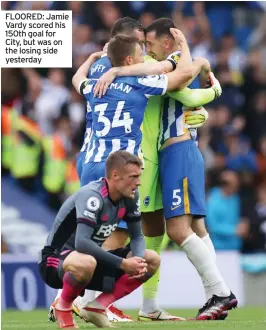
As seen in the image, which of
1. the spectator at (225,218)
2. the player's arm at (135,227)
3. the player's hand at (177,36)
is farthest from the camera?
the spectator at (225,218)

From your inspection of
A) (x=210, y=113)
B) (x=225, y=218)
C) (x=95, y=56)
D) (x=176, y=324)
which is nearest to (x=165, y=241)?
(x=225, y=218)

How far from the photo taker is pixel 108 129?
7961mm

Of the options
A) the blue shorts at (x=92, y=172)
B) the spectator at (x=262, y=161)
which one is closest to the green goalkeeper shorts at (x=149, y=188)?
the blue shorts at (x=92, y=172)

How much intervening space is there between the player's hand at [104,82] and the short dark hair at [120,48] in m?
0.08

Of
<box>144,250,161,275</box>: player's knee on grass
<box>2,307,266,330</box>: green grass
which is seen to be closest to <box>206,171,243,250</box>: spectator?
<box>2,307,266,330</box>: green grass

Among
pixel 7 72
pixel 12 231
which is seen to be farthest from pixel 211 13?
pixel 12 231

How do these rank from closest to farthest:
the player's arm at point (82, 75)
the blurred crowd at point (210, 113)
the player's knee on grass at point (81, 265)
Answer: the player's knee on grass at point (81, 265) → the player's arm at point (82, 75) → the blurred crowd at point (210, 113)

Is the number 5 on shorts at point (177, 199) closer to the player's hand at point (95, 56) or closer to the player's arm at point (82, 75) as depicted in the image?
the player's arm at point (82, 75)

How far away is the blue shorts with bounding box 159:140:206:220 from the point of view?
8273mm

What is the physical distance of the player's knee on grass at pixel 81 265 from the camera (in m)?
6.76

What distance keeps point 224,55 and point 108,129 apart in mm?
8318

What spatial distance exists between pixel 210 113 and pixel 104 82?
772 centimetres
